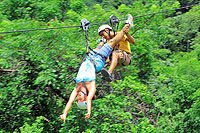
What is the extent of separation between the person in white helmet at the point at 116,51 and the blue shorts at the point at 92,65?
9 cm

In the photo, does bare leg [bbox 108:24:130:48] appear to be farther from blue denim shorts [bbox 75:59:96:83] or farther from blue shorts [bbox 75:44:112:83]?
blue denim shorts [bbox 75:59:96:83]

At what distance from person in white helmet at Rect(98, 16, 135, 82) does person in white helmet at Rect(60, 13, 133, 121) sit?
11cm

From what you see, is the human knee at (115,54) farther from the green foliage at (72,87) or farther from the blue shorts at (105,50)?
the green foliage at (72,87)

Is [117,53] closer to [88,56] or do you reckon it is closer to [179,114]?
A: [88,56]

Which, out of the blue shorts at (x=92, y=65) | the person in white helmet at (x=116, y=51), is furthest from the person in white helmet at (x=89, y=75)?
the person in white helmet at (x=116, y=51)

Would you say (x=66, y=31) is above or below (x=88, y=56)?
below

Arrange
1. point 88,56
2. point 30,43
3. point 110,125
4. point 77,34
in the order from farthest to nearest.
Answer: point 77,34, point 30,43, point 110,125, point 88,56

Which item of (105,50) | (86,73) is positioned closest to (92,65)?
(86,73)

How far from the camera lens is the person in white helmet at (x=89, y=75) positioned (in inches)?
160

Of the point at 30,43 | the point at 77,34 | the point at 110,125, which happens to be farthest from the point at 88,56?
the point at 77,34

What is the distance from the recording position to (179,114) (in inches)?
307

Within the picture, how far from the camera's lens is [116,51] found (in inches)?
181

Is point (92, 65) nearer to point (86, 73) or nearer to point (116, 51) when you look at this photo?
point (86, 73)

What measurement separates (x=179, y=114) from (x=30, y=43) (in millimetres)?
3081
